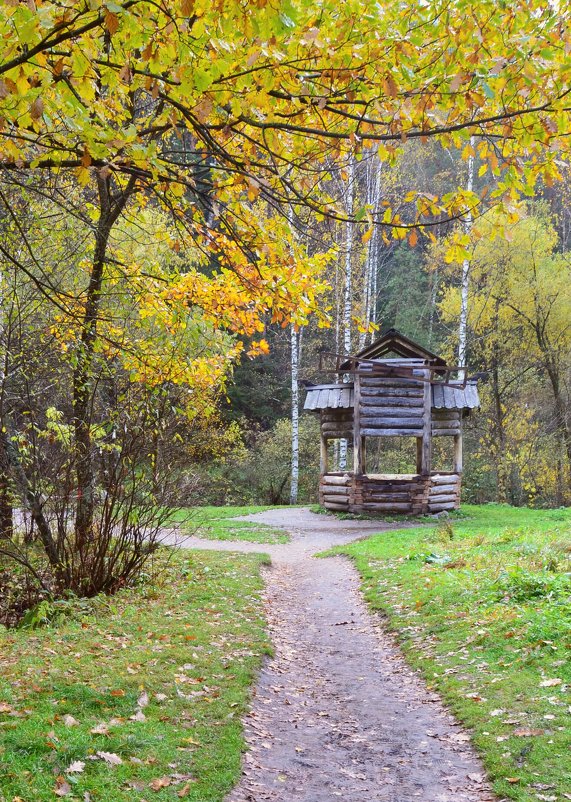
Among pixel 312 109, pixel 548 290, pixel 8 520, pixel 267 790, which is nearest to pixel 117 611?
pixel 8 520

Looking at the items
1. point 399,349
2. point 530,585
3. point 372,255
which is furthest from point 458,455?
point 530,585

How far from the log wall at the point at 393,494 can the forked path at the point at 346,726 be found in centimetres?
1120

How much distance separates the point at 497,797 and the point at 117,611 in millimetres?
5218

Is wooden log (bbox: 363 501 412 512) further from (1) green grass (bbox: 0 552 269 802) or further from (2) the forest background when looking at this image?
(1) green grass (bbox: 0 552 269 802)

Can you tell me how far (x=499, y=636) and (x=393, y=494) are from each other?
14.0 meters

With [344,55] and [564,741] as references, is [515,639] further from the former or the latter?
[344,55]

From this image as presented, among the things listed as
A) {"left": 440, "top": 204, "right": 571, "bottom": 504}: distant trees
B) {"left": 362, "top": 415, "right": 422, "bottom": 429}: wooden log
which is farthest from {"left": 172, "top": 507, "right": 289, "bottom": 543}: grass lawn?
{"left": 440, "top": 204, "right": 571, "bottom": 504}: distant trees

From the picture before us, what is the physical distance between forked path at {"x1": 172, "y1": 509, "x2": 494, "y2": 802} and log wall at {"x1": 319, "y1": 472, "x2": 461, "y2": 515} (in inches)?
441

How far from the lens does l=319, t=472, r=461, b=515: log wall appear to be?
20891 millimetres

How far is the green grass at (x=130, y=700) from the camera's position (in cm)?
411

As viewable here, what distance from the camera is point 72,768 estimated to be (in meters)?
4.08

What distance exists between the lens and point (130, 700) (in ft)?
17.5

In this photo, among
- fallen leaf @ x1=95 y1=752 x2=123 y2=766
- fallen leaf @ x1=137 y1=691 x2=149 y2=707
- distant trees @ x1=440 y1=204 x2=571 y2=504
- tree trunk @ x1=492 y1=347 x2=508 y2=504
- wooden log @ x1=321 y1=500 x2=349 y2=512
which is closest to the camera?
fallen leaf @ x1=95 y1=752 x2=123 y2=766

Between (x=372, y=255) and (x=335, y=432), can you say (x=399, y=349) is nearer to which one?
(x=335, y=432)
